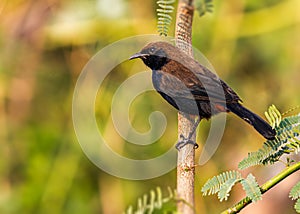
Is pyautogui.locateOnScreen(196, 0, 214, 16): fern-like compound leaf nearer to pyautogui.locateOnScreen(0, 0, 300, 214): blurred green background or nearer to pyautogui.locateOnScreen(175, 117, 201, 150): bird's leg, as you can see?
pyautogui.locateOnScreen(175, 117, 201, 150): bird's leg

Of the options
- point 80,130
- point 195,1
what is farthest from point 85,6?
point 195,1

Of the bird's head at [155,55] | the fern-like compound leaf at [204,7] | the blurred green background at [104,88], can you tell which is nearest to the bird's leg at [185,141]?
the bird's head at [155,55]

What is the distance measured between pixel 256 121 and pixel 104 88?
10.9 feet

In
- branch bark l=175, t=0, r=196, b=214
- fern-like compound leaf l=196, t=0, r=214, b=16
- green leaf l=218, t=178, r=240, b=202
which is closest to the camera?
fern-like compound leaf l=196, t=0, r=214, b=16

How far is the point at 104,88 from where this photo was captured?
5.92 m

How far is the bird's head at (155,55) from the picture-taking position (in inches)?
112

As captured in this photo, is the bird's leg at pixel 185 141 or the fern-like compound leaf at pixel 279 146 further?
the bird's leg at pixel 185 141

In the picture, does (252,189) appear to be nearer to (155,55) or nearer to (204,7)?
(204,7)

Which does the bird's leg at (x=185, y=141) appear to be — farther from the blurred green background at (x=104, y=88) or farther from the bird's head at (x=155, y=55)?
the blurred green background at (x=104, y=88)

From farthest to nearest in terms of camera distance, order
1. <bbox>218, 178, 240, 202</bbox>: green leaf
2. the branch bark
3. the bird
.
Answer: the bird < <bbox>218, 178, 240, 202</bbox>: green leaf < the branch bark

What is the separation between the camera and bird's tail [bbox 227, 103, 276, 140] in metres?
2.34

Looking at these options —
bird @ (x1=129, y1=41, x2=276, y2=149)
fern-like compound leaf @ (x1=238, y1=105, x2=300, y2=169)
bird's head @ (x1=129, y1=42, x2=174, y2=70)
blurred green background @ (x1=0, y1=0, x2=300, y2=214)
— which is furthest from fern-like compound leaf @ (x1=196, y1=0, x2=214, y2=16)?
blurred green background @ (x1=0, y1=0, x2=300, y2=214)

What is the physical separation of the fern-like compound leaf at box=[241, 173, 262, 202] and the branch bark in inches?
6.7

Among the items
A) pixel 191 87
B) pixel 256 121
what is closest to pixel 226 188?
pixel 256 121
